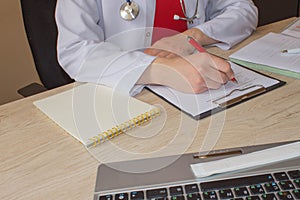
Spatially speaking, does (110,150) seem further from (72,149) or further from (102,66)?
(102,66)

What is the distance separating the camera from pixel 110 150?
0.76 m

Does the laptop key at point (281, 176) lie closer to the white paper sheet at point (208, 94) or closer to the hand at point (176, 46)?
the white paper sheet at point (208, 94)

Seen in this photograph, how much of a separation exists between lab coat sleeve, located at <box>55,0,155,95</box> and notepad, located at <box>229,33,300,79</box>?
255 millimetres

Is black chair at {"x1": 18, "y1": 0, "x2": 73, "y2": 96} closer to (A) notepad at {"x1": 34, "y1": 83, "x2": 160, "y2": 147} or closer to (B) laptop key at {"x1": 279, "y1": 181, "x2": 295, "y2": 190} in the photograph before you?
(A) notepad at {"x1": 34, "y1": 83, "x2": 160, "y2": 147}

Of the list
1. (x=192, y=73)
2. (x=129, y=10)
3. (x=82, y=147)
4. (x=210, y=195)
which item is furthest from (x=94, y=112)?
(x=129, y=10)

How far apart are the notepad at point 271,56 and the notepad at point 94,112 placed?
33 cm

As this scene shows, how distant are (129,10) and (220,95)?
1.43 feet

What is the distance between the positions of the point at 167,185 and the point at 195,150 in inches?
4.6

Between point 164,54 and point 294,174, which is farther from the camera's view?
point 164,54

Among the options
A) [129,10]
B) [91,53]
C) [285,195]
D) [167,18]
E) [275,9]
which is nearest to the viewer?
[285,195]

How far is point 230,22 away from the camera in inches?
49.9

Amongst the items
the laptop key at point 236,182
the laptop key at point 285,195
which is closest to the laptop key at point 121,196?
the laptop key at point 236,182

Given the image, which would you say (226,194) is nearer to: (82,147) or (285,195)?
(285,195)

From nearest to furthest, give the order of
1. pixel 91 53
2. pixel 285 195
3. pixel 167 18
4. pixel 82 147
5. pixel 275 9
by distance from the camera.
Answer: pixel 285 195
pixel 82 147
pixel 91 53
pixel 167 18
pixel 275 9
